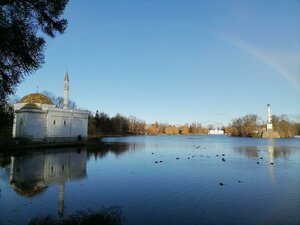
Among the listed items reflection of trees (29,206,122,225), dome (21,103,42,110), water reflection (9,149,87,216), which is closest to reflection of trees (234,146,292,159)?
water reflection (9,149,87,216)

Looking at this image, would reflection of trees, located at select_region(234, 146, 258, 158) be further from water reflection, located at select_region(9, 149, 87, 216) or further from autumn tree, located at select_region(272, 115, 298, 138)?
autumn tree, located at select_region(272, 115, 298, 138)

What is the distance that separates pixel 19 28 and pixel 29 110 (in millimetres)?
41500

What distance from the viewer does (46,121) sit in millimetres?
51750

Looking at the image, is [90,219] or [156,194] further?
[156,194]

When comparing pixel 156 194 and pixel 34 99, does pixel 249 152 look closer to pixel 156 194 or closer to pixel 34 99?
pixel 156 194

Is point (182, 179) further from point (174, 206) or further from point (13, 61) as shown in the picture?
point (13, 61)

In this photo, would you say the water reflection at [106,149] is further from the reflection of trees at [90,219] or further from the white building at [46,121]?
the reflection of trees at [90,219]

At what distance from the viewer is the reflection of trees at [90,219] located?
10.3m

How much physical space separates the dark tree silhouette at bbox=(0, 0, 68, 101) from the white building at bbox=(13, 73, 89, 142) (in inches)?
1560

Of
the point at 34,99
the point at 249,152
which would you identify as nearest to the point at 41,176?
the point at 249,152

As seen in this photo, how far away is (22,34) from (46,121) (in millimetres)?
43276

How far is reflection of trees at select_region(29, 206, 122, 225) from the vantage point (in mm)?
10274

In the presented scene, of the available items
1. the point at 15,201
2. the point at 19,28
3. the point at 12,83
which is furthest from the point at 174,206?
the point at 19,28

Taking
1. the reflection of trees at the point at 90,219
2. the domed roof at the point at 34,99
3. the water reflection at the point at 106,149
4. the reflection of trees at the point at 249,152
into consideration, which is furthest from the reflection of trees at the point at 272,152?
the domed roof at the point at 34,99
